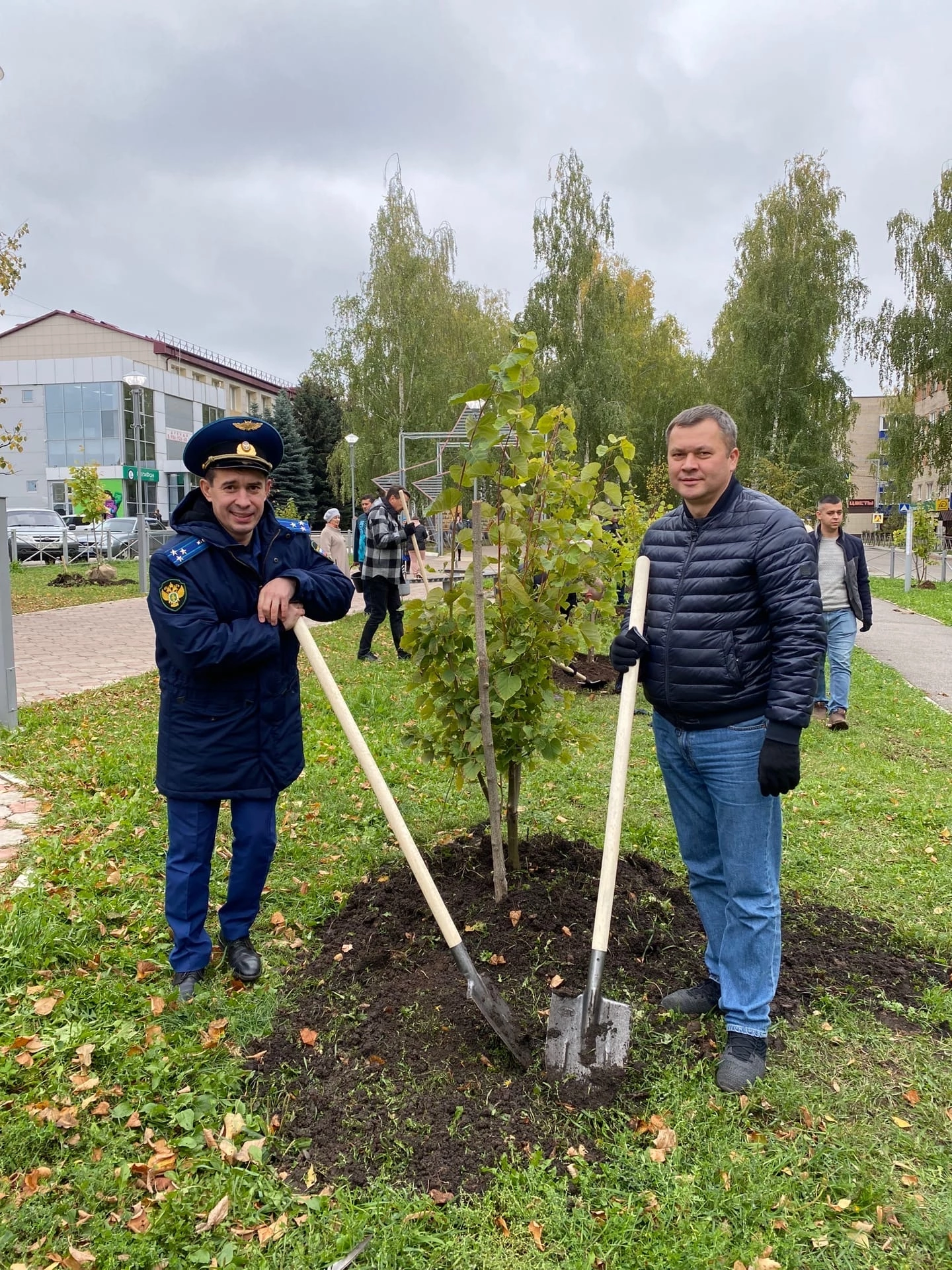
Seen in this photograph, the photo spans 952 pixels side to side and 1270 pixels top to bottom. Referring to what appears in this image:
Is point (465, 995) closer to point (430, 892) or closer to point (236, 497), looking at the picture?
point (430, 892)

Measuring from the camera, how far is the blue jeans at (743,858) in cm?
268

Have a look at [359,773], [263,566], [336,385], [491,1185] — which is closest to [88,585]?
[359,773]

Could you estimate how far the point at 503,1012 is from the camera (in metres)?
2.78

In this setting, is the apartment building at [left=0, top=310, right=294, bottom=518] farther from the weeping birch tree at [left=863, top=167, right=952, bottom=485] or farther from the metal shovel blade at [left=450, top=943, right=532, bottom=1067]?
the metal shovel blade at [left=450, top=943, right=532, bottom=1067]

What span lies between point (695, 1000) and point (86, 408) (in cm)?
4954

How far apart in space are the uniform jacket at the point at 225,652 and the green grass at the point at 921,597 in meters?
15.1

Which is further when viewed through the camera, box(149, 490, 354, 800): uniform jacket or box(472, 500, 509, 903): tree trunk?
box(472, 500, 509, 903): tree trunk

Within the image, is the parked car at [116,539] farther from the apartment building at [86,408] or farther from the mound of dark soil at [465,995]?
the mound of dark soil at [465,995]

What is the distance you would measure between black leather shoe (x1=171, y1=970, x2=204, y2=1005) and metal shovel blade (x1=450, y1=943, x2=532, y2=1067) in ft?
3.53

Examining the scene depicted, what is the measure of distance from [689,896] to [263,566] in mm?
2367

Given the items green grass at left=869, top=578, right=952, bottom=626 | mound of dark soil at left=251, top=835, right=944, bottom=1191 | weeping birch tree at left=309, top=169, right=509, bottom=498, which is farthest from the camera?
weeping birch tree at left=309, top=169, right=509, bottom=498

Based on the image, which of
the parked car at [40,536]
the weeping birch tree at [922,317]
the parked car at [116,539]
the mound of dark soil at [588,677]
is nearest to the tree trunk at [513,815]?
the mound of dark soil at [588,677]

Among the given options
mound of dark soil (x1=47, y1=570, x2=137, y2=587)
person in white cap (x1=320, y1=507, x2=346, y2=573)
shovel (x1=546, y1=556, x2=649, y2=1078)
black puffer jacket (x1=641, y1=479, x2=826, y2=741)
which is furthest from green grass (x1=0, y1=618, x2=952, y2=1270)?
mound of dark soil (x1=47, y1=570, x2=137, y2=587)

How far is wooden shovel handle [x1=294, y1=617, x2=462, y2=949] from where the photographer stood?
2836 mm
